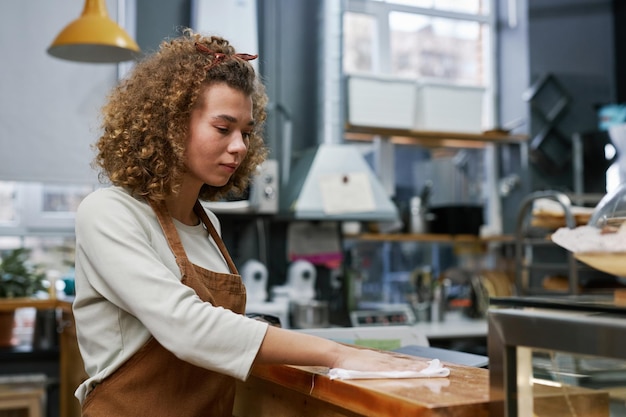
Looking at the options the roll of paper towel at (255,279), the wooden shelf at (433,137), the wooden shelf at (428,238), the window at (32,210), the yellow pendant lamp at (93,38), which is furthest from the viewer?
the wooden shelf at (433,137)

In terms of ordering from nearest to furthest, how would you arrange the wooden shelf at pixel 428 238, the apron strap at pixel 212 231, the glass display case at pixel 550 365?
the glass display case at pixel 550 365, the apron strap at pixel 212 231, the wooden shelf at pixel 428 238

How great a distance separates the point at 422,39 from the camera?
217 inches

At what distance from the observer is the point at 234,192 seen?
190cm

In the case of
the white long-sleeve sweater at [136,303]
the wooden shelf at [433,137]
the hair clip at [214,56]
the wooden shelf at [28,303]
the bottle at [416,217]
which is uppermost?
the wooden shelf at [433,137]

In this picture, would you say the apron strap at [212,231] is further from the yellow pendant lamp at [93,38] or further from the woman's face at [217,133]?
the yellow pendant lamp at [93,38]

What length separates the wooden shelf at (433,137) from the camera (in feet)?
16.5

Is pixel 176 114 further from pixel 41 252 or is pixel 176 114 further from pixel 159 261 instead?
pixel 41 252

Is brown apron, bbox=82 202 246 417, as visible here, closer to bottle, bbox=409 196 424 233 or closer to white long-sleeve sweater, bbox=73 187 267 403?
white long-sleeve sweater, bbox=73 187 267 403

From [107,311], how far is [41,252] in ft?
10.8

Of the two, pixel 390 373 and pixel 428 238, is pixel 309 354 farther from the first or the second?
pixel 428 238

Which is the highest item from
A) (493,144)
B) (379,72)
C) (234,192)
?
(379,72)

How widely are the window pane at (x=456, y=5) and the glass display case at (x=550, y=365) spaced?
15.4 feet

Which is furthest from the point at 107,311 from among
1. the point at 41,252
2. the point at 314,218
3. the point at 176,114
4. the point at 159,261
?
the point at 41,252

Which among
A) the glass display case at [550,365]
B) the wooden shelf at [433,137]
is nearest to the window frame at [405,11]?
the wooden shelf at [433,137]
